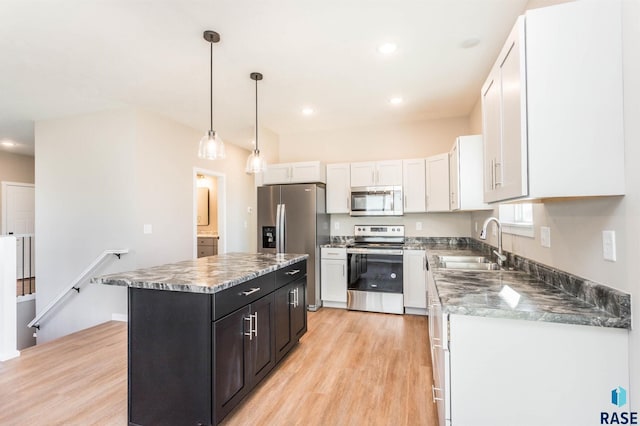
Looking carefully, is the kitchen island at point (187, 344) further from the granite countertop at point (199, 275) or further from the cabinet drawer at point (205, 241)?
the cabinet drawer at point (205, 241)

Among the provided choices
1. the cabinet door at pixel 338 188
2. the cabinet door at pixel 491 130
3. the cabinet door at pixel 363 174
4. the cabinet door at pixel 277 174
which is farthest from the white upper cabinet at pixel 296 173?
the cabinet door at pixel 491 130

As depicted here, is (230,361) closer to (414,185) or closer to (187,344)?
(187,344)

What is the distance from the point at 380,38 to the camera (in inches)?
94.4

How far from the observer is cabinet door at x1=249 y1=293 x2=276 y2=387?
2152 mm

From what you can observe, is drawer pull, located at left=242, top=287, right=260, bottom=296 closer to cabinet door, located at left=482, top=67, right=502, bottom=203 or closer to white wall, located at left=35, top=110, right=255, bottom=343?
cabinet door, located at left=482, top=67, right=502, bottom=203

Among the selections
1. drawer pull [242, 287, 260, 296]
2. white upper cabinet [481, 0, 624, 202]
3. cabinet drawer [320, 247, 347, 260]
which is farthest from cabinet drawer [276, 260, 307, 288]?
white upper cabinet [481, 0, 624, 202]

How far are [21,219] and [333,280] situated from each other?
6230 mm

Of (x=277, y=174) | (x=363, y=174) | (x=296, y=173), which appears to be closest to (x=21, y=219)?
(x=277, y=174)

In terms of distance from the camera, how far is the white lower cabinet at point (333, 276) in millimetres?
4234

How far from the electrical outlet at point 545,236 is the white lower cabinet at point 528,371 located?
2.29ft

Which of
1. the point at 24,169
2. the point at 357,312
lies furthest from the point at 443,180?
the point at 24,169

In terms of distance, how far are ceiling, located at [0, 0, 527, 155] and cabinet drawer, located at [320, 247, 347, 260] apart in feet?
6.14

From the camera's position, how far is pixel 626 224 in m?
1.16

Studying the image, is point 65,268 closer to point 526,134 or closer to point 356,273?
point 356,273
